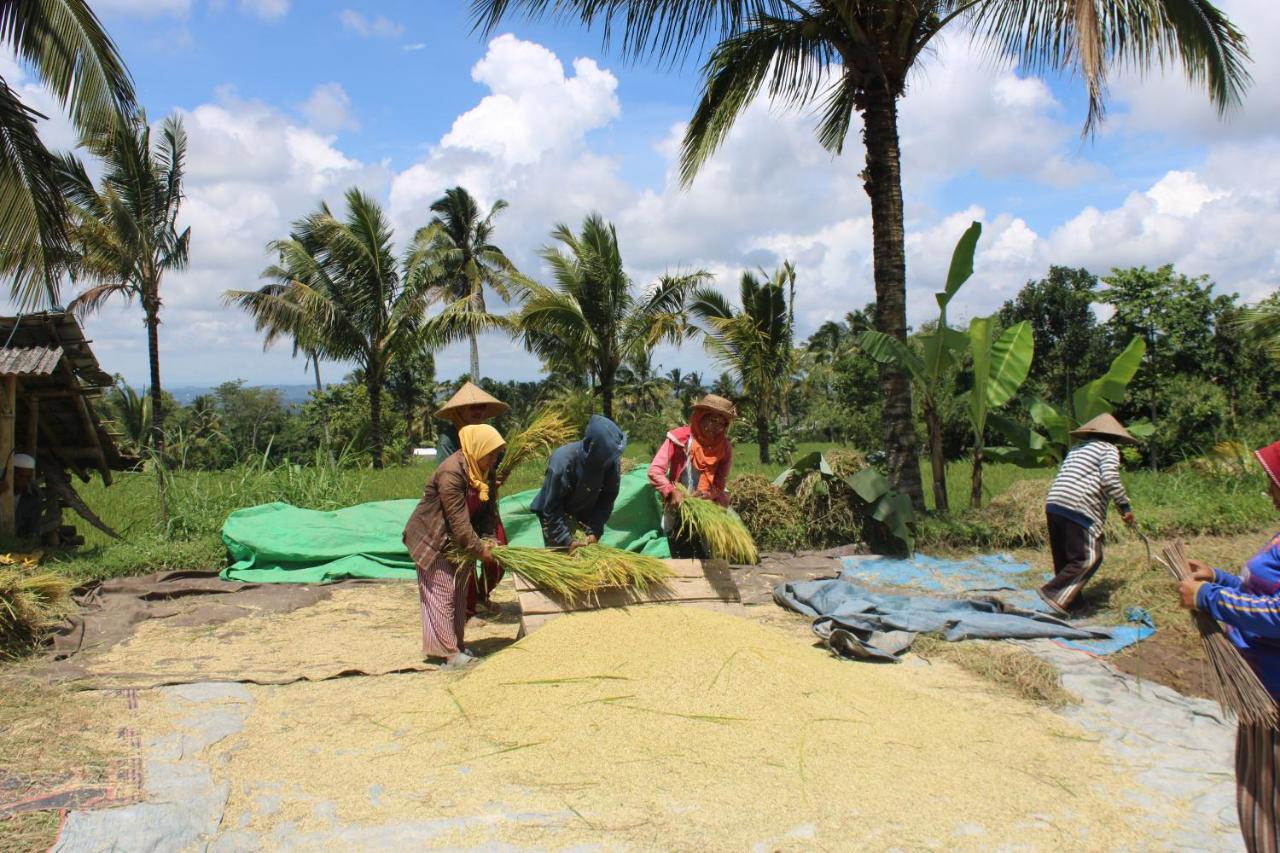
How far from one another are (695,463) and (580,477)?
915 millimetres

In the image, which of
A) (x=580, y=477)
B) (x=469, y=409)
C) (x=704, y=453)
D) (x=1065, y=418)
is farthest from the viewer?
(x=1065, y=418)

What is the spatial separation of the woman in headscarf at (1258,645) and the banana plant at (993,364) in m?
5.21

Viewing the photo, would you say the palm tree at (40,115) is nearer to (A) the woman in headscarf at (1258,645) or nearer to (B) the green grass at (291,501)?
(B) the green grass at (291,501)

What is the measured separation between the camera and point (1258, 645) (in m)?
2.23

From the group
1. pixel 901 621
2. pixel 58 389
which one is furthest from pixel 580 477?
pixel 58 389

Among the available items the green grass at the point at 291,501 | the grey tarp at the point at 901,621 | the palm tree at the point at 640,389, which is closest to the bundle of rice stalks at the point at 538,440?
the grey tarp at the point at 901,621

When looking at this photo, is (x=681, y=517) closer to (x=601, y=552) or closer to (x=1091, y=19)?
(x=601, y=552)

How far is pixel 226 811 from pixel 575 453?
265cm

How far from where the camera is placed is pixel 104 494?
9789 mm

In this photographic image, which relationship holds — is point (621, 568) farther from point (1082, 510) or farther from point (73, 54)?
point (73, 54)

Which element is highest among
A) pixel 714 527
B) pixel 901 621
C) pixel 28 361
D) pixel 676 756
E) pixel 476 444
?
pixel 28 361

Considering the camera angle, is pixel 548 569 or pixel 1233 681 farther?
pixel 548 569

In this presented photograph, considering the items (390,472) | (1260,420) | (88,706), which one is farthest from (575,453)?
(1260,420)

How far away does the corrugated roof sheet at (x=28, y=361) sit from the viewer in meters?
6.09
